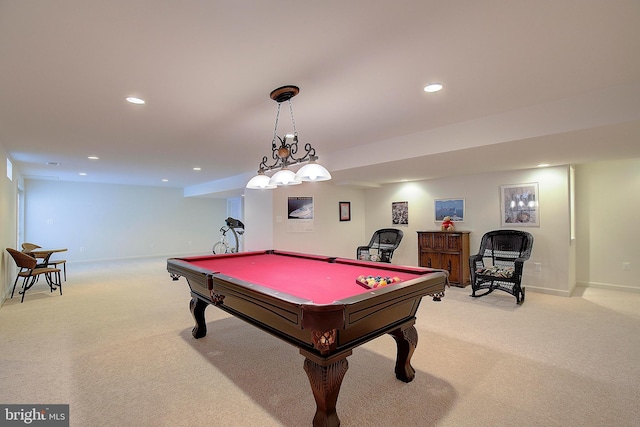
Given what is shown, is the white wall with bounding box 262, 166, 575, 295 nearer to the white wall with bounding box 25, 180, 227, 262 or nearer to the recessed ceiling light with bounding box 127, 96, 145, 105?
the recessed ceiling light with bounding box 127, 96, 145, 105

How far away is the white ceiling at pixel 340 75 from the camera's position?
1.62 m

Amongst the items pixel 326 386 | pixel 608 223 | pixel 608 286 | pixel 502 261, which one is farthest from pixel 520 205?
pixel 326 386

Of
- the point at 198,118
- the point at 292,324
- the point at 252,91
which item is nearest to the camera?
Result: the point at 292,324

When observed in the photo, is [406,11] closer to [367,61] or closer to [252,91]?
[367,61]

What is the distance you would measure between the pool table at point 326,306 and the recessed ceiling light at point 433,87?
151cm

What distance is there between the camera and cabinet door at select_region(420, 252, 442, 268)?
5.72 metres

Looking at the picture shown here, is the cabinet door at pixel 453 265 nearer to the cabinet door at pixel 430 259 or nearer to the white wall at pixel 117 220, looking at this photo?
the cabinet door at pixel 430 259

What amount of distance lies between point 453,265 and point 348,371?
3.74 metres

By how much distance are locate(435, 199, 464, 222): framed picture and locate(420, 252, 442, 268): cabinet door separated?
0.84m

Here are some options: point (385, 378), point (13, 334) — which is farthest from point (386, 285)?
point (13, 334)

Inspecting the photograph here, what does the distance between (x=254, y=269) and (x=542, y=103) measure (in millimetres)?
3157

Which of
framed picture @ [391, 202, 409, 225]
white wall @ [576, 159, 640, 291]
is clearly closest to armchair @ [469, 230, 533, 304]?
white wall @ [576, 159, 640, 291]

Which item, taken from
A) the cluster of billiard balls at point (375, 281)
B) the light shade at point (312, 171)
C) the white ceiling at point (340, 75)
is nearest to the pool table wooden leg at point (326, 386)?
the cluster of billiard balls at point (375, 281)

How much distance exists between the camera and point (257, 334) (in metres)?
3.28
